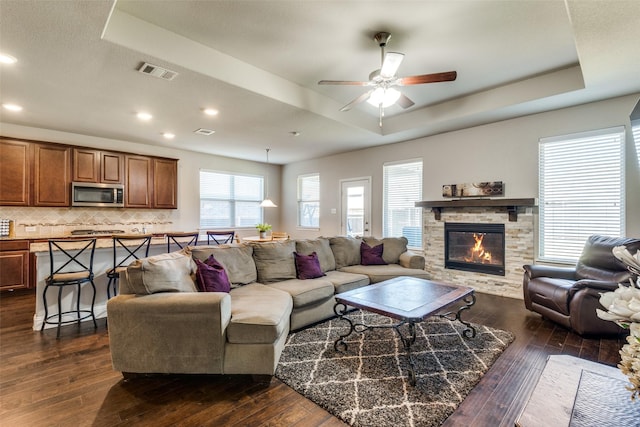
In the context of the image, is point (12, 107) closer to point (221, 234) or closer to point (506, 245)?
point (221, 234)

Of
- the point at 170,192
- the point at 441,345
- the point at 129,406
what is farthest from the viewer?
the point at 170,192

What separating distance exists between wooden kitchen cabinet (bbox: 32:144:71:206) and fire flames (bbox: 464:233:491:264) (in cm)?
683

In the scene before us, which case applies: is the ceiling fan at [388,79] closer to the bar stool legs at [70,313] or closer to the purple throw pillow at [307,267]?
the purple throw pillow at [307,267]

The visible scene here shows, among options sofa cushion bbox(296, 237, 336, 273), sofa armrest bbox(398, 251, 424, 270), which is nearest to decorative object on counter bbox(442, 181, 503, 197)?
sofa armrest bbox(398, 251, 424, 270)

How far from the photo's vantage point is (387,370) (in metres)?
2.41

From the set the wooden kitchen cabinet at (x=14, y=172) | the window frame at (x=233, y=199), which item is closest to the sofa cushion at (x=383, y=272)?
the window frame at (x=233, y=199)

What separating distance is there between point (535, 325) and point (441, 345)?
140 cm

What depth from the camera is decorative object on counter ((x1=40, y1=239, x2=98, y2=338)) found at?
319 cm

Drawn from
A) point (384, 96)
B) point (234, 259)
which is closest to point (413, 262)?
point (384, 96)

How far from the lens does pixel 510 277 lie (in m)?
4.61

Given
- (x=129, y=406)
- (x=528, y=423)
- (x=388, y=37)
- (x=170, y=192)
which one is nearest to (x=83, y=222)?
(x=170, y=192)

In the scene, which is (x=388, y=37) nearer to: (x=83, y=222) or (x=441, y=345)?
(x=441, y=345)

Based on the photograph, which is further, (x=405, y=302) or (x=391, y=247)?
(x=391, y=247)

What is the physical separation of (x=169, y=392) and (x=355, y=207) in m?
5.19
